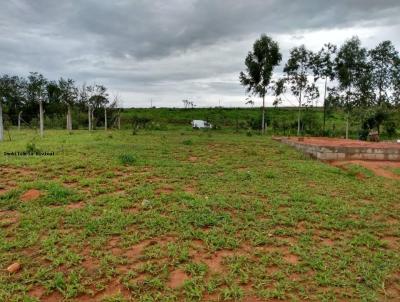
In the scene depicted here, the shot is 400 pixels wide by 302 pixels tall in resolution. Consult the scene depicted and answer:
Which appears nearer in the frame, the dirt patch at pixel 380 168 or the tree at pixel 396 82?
the dirt patch at pixel 380 168

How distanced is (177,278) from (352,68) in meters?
24.1

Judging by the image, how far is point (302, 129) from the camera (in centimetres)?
2580

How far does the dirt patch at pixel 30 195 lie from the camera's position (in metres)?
5.05

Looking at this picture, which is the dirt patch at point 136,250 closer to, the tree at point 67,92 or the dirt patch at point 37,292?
the dirt patch at point 37,292

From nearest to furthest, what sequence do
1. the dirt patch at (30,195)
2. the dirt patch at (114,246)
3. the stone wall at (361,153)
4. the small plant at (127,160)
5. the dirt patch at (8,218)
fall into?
1. the dirt patch at (114,246)
2. the dirt patch at (8,218)
3. the dirt patch at (30,195)
4. the small plant at (127,160)
5. the stone wall at (361,153)

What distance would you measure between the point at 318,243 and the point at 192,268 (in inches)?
62.0

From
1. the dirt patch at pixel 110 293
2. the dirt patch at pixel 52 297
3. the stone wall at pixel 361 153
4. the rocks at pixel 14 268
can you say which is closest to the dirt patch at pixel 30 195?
the rocks at pixel 14 268

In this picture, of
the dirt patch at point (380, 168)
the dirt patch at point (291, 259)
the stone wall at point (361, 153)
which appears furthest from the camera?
the stone wall at point (361, 153)

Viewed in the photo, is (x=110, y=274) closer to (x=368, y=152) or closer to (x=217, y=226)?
(x=217, y=226)

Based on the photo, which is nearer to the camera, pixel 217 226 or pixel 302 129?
pixel 217 226

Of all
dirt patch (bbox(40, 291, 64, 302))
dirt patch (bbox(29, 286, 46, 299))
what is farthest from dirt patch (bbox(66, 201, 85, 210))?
dirt patch (bbox(40, 291, 64, 302))

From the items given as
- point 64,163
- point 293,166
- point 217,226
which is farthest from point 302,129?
point 217,226

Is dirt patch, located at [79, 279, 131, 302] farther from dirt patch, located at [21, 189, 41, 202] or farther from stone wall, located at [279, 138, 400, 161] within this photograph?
stone wall, located at [279, 138, 400, 161]

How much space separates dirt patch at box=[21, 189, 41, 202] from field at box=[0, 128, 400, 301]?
2 cm
